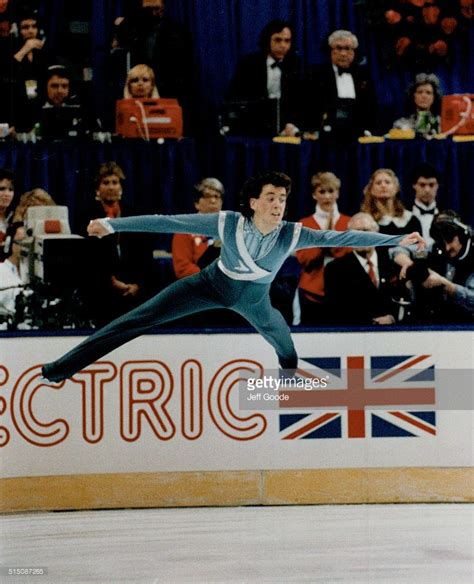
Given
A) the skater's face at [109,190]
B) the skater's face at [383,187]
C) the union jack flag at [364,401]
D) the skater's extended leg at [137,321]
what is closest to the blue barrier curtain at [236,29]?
the skater's face at [109,190]

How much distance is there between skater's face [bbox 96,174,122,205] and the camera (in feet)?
20.8

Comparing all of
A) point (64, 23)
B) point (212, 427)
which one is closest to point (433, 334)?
point (212, 427)

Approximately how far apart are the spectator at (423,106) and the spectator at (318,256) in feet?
1.82

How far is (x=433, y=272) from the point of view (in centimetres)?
650

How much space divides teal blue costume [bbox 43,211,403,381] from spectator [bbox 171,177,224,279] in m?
0.08

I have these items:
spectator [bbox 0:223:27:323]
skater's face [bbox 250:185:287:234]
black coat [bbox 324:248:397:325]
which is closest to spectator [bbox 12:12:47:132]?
spectator [bbox 0:223:27:323]

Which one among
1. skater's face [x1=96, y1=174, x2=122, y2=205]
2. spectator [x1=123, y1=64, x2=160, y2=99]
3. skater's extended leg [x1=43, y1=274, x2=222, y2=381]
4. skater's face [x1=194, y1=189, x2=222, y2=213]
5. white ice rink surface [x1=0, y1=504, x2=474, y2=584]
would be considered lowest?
white ice rink surface [x1=0, y1=504, x2=474, y2=584]

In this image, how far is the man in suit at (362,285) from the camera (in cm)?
645

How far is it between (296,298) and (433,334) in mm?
762

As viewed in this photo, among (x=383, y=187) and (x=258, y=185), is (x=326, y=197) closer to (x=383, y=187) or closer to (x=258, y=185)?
(x=383, y=187)

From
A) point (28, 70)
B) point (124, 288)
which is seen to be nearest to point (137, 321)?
point (124, 288)

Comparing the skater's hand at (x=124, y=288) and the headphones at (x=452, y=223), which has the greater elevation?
the headphones at (x=452, y=223)

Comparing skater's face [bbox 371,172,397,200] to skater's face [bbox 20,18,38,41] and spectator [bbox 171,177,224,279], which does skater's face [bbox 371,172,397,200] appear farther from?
skater's face [bbox 20,18,38,41]

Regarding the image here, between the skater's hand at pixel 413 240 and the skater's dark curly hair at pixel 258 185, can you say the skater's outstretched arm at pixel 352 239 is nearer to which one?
the skater's hand at pixel 413 240
